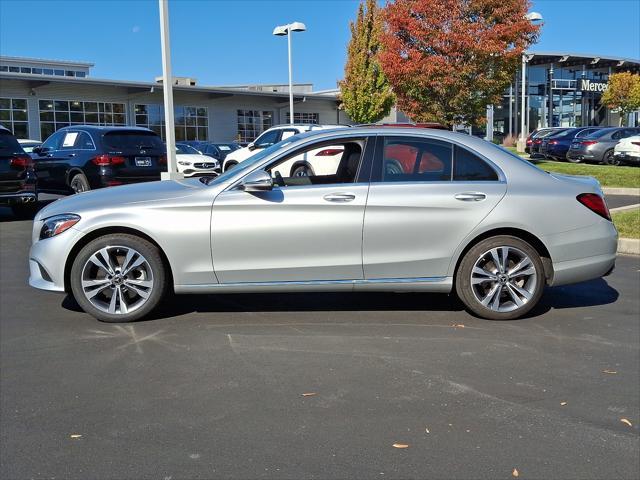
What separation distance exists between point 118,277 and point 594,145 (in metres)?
22.8

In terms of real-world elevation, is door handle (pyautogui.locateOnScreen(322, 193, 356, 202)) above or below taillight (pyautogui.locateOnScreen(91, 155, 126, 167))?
below

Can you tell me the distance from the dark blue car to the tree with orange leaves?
5.70 m

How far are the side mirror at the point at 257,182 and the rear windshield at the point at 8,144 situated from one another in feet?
27.1

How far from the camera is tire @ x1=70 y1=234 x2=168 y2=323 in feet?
17.7

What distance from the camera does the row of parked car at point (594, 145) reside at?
23.0 m

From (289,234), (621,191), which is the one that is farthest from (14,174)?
(621,191)

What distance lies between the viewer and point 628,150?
74.9 ft

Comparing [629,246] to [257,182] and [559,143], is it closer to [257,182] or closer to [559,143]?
[257,182]

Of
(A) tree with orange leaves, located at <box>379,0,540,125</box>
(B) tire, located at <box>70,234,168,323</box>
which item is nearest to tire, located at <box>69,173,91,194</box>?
(B) tire, located at <box>70,234,168,323</box>

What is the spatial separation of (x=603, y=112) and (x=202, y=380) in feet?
214

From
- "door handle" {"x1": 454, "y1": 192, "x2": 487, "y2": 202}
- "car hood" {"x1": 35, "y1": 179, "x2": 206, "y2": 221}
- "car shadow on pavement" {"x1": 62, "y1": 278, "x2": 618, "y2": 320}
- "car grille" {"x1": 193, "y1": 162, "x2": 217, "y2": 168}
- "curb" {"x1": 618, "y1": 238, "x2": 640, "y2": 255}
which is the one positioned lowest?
"car shadow on pavement" {"x1": 62, "y1": 278, "x2": 618, "y2": 320}

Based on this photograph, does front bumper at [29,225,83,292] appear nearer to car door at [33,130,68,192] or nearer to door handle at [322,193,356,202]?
door handle at [322,193,356,202]

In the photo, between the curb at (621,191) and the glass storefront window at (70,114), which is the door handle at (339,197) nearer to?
the curb at (621,191)

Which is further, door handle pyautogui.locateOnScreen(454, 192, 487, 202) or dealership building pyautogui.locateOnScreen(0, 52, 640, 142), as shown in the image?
dealership building pyautogui.locateOnScreen(0, 52, 640, 142)
